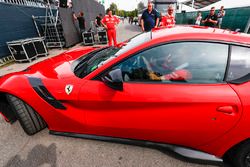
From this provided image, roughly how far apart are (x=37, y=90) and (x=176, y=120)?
152cm

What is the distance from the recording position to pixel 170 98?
53.0 inches

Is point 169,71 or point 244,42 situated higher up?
point 244,42

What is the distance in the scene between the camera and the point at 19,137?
84.6 inches

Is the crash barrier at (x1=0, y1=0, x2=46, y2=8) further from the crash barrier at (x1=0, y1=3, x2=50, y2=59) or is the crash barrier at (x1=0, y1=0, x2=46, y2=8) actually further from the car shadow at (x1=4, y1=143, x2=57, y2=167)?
the car shadow at (x1=4, y1=143, x2=57, y2=167)

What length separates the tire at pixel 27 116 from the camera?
6.08 feet

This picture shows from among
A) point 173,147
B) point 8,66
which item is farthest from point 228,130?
point 8,66

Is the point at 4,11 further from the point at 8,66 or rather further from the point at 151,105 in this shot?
the point at 151,105

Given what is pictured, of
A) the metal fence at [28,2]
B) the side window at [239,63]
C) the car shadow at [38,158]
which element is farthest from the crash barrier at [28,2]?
the side window at [239,63]

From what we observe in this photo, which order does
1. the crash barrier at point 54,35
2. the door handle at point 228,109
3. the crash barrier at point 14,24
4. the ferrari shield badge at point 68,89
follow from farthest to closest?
1. the crash barrier at point 54,35
2. the crash barrier at point 14,24
3. the ferrari shield badge at point 68,89
4. the door handle at point 228,109

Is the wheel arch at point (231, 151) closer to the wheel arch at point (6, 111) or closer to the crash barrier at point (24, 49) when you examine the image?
the wheel arch at point (6, 111)

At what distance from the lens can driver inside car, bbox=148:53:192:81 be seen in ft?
4.61

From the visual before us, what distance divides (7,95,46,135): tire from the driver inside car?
5.16ft

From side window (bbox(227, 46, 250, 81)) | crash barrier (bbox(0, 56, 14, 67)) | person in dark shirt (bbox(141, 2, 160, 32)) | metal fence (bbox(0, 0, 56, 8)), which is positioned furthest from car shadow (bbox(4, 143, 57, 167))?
metal fence (bbox(0, 0, 56, 8))

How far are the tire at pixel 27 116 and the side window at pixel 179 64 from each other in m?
1.32
